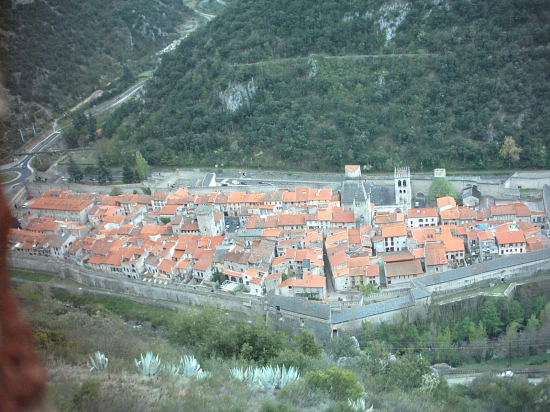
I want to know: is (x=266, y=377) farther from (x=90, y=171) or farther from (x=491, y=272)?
(x=90, y=171)

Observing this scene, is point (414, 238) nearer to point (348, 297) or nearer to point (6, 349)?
point (348, 297)

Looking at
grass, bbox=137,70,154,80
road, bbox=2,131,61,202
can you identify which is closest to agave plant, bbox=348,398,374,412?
road, bbox=2,131,61,202

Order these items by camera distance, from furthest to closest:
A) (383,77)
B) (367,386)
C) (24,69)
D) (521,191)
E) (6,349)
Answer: (24,69) < (383,77) < (521,191) < (367,386) < (6,349)

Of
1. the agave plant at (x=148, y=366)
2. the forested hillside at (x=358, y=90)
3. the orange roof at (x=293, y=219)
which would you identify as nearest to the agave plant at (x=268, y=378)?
the agave plant at (x=148, y=366)

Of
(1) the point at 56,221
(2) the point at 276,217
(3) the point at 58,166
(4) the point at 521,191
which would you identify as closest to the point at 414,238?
(2) the point at 276,217

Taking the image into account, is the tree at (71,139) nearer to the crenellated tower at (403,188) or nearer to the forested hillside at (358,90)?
the forested hillside at (358,90)

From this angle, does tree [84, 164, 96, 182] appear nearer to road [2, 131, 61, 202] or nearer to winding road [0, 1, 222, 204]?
winding road [0, 1, 222, 204]
